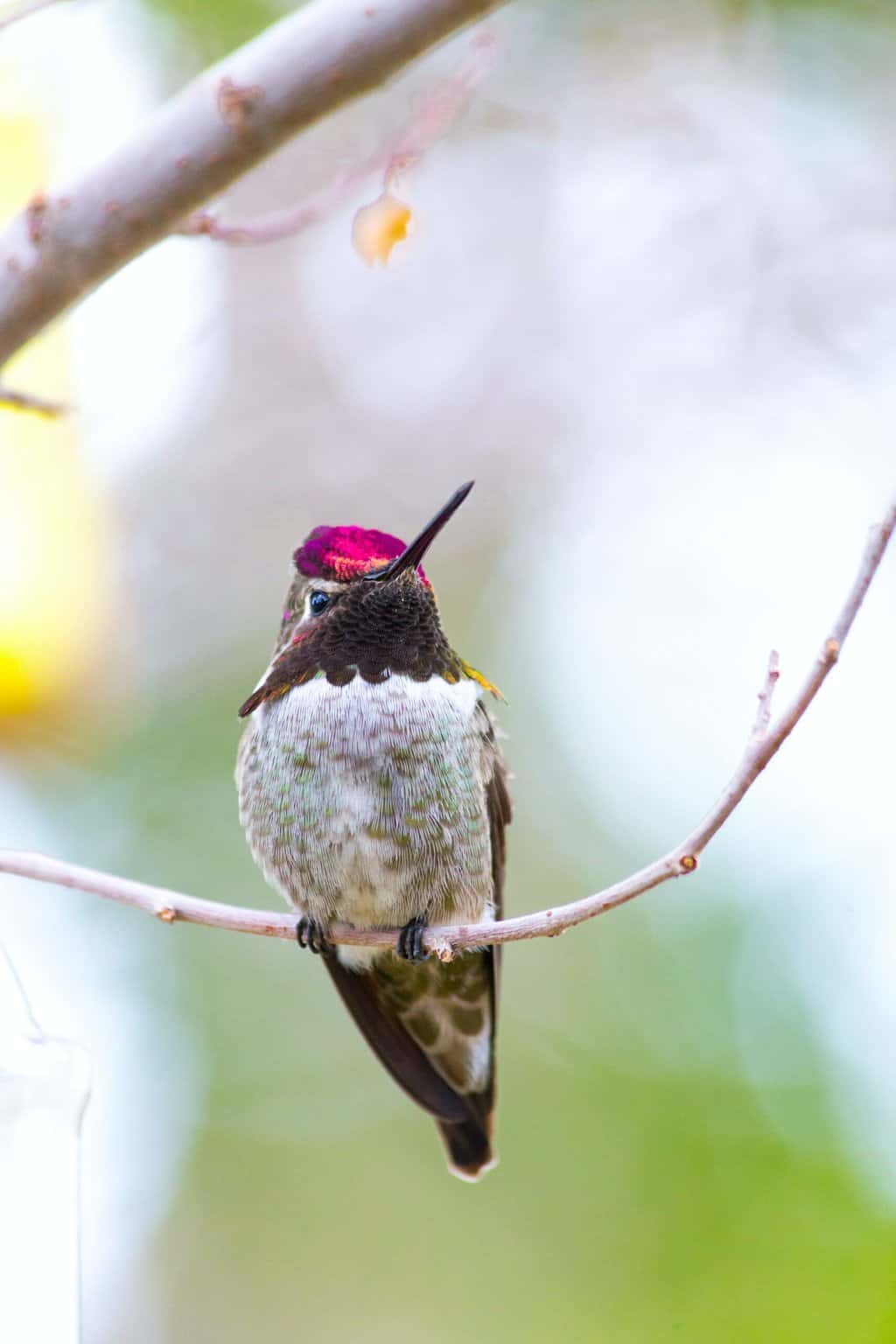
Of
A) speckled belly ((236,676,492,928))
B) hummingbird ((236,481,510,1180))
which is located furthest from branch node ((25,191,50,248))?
speckled belly ((236,676,492,928))

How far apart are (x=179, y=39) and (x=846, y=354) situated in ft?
11.5

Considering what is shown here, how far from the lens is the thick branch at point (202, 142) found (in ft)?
6.35

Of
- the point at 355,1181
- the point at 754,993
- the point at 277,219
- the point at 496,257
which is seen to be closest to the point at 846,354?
the point at 496,257

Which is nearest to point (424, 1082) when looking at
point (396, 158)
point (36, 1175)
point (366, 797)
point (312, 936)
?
point (312, 936)

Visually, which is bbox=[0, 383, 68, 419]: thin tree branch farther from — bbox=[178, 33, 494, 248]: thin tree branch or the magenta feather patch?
the magenta feather patch

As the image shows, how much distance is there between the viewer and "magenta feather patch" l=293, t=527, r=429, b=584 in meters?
3.23

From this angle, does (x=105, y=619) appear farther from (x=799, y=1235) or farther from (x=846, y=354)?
(x=799, y=1235)

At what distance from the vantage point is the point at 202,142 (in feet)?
6.55

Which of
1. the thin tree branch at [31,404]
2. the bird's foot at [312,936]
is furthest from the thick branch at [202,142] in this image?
the bird's foot at [312,936]

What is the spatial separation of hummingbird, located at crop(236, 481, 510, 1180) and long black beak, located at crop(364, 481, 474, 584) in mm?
13

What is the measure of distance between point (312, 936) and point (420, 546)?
3.40ft

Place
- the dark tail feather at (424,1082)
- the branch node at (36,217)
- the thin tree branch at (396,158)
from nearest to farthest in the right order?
the branch node at (36,217), the thin tree branch at (396,158), the dark tail feather at (424,1082)

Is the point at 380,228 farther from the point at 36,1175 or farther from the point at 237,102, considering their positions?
the point at 36,1175

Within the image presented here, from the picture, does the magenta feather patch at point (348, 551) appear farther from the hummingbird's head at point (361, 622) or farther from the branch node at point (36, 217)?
the branch node at point (36, 217)
